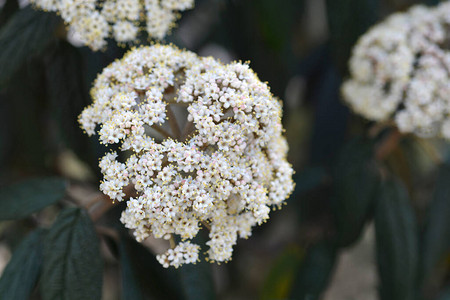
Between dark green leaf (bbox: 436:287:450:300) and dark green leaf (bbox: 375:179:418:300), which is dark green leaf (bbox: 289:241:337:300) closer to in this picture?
dark green leaf (bbox: 375:179:418:300)

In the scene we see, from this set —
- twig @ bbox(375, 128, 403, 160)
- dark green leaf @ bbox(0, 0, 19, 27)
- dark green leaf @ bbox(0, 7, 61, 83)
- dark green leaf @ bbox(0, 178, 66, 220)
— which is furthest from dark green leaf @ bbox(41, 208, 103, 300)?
twig @ bbox(375, 128, 403, 160)

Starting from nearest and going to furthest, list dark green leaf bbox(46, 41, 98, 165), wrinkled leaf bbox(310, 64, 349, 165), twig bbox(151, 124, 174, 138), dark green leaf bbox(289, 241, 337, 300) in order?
twig bbox(151, 124, 174, 138) → dark green leaf bbox(46, 41, 98, 165) → dark green leaf bbox(289, 241, 337, 300) → wrinkled leaf bbox(310, 64, 349, 165)

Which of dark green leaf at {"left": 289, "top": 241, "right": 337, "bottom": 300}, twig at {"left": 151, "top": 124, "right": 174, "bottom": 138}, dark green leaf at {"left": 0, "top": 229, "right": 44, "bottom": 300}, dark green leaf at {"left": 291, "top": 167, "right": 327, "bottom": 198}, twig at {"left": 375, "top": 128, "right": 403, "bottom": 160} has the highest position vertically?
twig at {"left": 375, "top": 128, "right": 403, "bottom": 160}

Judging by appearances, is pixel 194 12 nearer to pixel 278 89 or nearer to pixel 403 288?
pixel 278 89

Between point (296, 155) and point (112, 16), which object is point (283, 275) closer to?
point (296, 155)

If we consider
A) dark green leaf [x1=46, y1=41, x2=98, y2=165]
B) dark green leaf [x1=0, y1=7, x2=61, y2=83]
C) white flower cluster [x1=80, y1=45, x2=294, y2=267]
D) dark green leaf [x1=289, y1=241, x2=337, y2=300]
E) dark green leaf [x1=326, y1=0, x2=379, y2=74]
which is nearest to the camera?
white flower cluster [x1=80, y1=45, x2=294, y2=267]

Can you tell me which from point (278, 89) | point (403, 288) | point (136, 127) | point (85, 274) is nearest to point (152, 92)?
point (136, 127)

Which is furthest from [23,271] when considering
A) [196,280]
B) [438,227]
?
[438,227]
